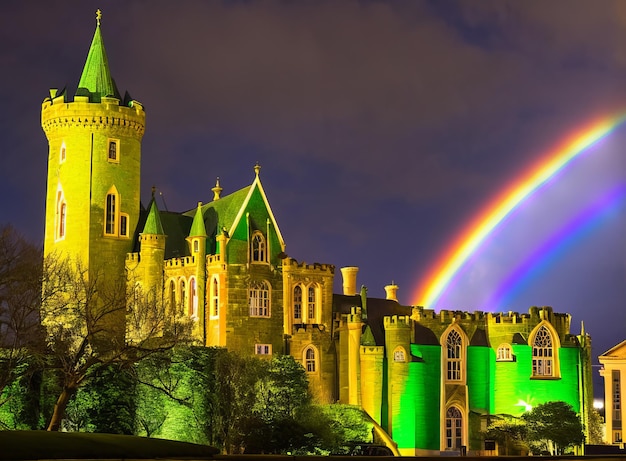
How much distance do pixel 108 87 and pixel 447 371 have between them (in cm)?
3674

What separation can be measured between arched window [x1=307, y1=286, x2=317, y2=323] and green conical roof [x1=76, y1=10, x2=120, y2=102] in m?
23.4

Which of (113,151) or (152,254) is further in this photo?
(113,151)

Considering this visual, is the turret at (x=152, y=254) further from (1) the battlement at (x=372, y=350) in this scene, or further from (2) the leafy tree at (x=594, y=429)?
(2) the leafy tree at (x=594, y=429)

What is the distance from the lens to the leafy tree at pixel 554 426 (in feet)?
282

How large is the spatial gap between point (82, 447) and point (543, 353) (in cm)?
6072

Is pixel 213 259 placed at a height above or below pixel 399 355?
above

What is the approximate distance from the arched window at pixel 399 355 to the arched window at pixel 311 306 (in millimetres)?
7334

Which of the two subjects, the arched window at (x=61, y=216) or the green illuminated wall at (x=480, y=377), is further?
the arched window at (x=61, y=216)

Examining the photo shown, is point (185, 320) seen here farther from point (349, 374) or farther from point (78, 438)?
point (78, 438)

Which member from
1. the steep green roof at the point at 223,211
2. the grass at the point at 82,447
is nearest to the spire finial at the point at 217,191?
the steep green roof at the point at 223,211

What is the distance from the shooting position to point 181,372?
3063 inches

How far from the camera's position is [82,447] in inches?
1481

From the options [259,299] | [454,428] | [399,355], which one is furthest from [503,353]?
[259,299]

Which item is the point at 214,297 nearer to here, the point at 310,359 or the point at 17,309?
the point at 310,359
